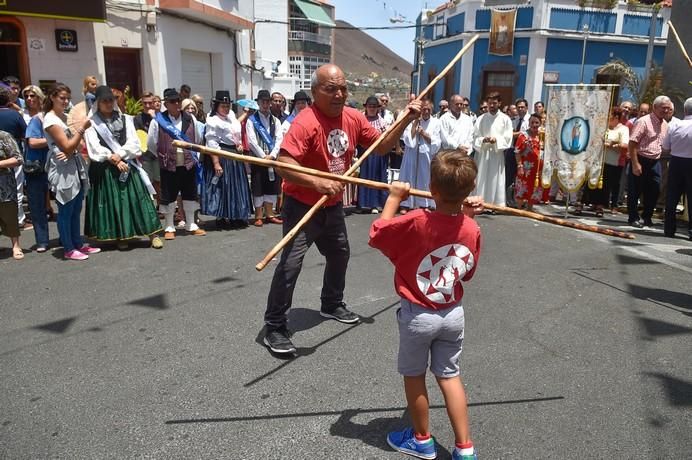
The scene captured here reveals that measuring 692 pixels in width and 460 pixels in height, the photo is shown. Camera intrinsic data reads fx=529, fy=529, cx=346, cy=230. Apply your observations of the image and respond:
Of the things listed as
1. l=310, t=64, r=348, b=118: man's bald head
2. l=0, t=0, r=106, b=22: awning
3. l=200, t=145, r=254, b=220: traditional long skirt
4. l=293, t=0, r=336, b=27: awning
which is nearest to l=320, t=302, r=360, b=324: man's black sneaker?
l=310, t=64, r=348, b=118: man's bald head

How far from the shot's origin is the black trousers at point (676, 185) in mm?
7094

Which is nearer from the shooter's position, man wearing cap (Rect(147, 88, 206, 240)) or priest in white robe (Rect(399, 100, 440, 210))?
man wearing cap (Rect(147, 88, 206, 240))

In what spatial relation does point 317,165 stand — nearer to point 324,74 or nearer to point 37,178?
point 324,74

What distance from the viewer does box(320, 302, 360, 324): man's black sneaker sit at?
4.23m

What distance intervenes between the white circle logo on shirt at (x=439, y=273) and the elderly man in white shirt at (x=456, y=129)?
601 cm

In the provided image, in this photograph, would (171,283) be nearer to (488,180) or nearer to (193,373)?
(193,373)

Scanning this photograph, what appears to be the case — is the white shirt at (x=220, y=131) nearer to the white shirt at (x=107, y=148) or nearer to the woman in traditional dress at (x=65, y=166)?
the white shirt at (x=107, y=148)

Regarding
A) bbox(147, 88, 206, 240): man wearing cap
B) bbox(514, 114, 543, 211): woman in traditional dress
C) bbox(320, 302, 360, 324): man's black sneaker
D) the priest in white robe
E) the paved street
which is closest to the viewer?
the paved street

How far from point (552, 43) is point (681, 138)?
708 inches

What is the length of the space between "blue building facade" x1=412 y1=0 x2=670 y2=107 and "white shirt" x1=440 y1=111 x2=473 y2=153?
1539cm

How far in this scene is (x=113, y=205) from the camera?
607cm

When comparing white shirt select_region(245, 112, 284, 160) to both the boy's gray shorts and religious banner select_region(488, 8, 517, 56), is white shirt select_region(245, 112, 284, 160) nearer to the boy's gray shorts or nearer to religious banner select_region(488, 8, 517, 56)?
the boy's gray shorts

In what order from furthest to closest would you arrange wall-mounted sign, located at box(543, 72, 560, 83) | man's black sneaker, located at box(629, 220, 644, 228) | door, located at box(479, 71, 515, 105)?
1. door, located at box(479, 71, 515, 105)
2. wall-mounted sign, located at box(543, 72, 560, 83)
3. man's black sneaker, located at box(629, 220, 644, 228)

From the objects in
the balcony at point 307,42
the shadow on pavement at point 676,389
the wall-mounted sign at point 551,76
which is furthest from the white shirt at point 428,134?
the balcony at point 307,42
